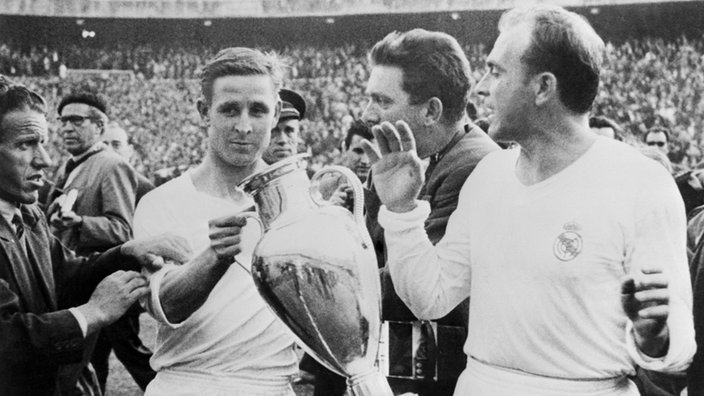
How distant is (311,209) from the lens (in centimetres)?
105

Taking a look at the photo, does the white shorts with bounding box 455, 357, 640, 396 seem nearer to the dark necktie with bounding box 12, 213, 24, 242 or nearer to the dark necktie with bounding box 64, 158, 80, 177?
the dark necktie with bounding box 12, 213, 24, 242

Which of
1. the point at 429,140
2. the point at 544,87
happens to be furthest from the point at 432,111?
the point at 544,87

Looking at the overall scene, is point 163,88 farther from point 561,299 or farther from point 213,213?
point 561,299

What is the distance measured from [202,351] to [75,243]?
862 millimetres

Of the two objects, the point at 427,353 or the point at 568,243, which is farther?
the point at 427,353

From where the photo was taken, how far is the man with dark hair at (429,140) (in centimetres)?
154

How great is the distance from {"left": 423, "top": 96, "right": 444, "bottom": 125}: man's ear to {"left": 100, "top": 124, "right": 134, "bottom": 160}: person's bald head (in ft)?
4.33

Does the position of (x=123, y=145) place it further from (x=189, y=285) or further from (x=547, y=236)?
(x=547, y=236)

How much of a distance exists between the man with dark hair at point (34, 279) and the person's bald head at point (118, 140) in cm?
99

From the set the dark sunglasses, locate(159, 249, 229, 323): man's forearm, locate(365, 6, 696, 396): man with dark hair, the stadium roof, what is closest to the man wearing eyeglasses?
the dark sunglasses

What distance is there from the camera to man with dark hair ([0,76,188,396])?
4.71 ft

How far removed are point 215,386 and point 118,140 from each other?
1.51 meters

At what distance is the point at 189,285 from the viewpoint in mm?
1362

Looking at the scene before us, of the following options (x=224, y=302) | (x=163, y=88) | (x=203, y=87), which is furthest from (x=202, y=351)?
(x=163, y=88)
